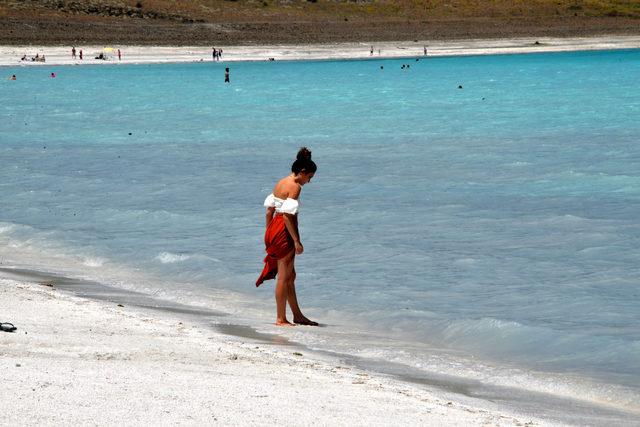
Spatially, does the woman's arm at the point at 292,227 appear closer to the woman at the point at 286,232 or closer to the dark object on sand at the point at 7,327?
the woman at the point at 286,232

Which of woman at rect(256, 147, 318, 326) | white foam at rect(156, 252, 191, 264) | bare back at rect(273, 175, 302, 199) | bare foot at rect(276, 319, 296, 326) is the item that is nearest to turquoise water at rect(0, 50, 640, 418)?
white foam at rect(156, 252, 191, 264)

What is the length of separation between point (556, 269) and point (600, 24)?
4927 inches

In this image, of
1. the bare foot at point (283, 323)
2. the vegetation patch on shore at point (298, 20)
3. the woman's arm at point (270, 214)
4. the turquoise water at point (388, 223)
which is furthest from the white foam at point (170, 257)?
the vegetation patch on shore at point (298, 20)

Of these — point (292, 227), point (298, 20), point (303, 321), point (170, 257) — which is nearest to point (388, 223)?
point (170, 257)

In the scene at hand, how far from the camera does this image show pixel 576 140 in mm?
32219

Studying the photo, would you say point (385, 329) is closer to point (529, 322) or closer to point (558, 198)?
point (529, 322)

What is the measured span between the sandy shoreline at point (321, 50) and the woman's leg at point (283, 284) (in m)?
75.6

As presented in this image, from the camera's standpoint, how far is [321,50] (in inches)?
4048

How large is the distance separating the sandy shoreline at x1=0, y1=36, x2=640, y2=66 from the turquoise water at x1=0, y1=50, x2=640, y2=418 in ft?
156

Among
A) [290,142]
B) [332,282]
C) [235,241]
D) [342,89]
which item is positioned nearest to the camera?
[332,282]

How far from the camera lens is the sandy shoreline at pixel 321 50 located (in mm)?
90438

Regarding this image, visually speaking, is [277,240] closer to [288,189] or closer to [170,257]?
[288,189]

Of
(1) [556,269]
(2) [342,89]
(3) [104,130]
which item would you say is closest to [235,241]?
(1) [556,269]

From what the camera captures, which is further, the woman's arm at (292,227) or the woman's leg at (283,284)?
the woman's leg at (283,284)
